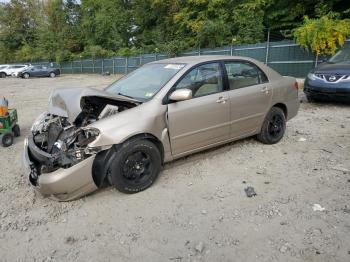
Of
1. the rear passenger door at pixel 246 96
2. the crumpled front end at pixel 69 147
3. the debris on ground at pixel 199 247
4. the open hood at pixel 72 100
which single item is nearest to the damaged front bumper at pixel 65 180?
the crumpled front end at pixel 69 147

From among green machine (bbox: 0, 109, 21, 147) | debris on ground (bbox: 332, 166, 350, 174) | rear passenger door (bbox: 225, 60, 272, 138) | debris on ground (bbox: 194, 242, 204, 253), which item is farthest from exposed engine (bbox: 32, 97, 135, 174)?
debris on ground (bbox: 332, 166, 350, 174)

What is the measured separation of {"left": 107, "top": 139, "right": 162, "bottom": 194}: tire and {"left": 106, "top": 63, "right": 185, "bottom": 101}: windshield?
70 centimetres

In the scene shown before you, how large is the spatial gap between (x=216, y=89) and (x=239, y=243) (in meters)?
2.40

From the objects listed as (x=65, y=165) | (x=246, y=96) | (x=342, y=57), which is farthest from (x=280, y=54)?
(x=65, y=165)

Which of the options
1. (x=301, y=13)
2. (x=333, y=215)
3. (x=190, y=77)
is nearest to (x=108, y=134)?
(x=190, y=77)

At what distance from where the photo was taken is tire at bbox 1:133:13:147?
6.43 meters

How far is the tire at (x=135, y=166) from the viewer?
3.86 m

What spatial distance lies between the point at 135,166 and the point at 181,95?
1.04m

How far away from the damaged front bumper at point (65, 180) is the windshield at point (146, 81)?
123 centimetres

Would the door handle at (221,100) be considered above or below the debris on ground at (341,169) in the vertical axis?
above

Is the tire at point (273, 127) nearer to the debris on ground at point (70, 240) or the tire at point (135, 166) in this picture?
the tire at point (135, 166)

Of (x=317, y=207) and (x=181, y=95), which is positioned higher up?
(x=181, y=95)

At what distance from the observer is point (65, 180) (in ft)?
11.9

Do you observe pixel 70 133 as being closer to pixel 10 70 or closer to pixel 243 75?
pixel 243 75
